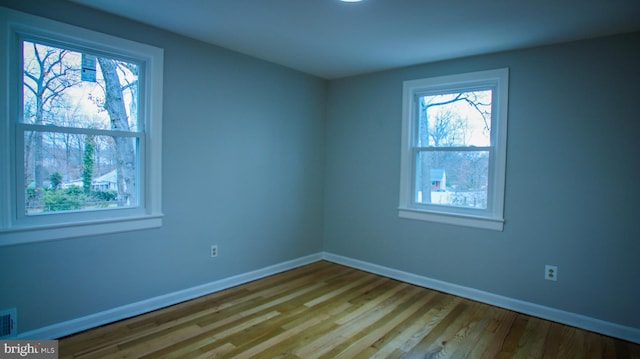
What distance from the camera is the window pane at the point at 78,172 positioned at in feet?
7.89

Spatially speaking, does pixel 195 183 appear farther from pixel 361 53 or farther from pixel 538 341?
pixel 538 341

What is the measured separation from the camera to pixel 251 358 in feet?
7.47

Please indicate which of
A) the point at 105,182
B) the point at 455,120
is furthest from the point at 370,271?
the point at 105,182

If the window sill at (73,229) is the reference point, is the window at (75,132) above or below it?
above

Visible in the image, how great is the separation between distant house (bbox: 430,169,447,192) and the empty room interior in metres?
0.02

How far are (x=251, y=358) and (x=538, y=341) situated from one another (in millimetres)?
2139

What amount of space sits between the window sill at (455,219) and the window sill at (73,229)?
253 centimetres

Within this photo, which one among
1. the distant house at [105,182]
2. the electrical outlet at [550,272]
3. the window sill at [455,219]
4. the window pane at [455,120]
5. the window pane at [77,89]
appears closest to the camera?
the window pane at [77,89]

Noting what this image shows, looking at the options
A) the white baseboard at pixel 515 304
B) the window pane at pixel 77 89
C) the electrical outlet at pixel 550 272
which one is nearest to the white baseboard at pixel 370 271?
the white baseboard at pixel 515 304

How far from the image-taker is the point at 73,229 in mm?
2510

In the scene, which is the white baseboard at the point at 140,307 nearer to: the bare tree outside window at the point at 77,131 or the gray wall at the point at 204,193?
the gray wall at the point at 204,193

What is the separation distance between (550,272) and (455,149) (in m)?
1.39

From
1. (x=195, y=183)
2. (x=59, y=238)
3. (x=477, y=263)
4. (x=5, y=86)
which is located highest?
(x=5, y=86)

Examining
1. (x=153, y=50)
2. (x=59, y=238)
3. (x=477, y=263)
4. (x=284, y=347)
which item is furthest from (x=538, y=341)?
(x=153, y=50)
